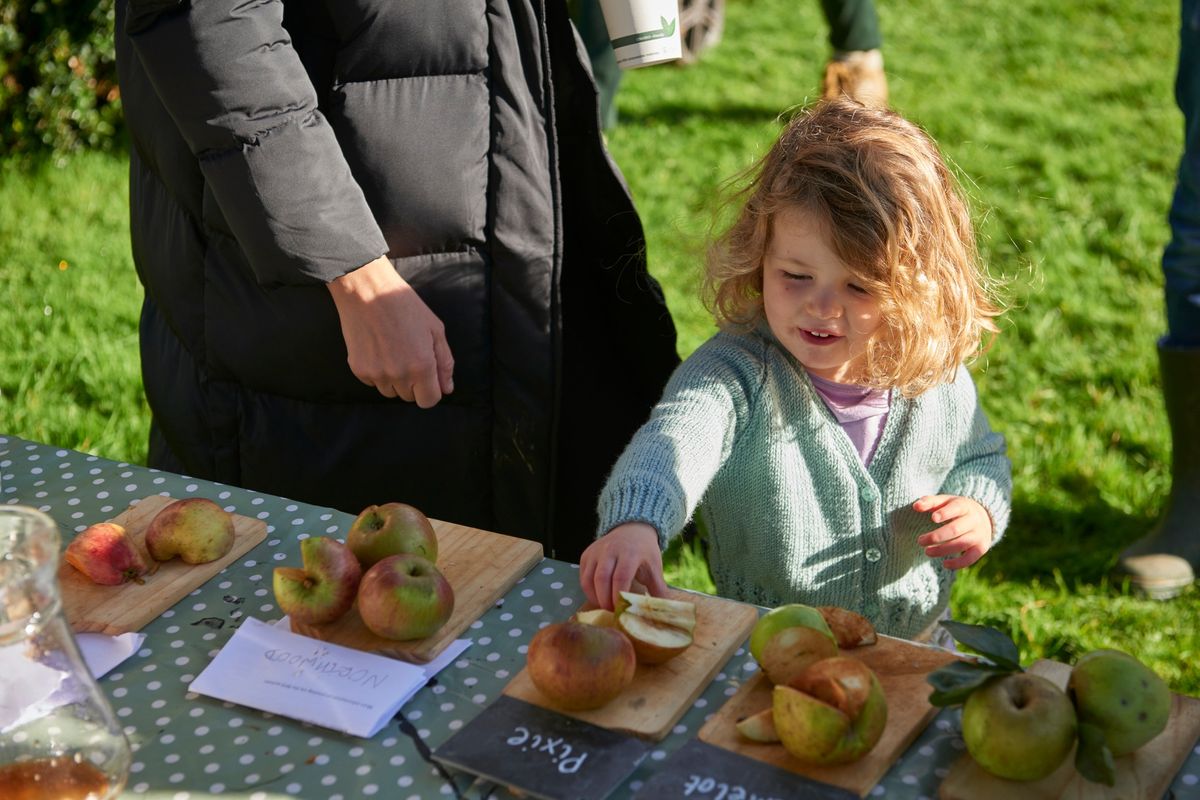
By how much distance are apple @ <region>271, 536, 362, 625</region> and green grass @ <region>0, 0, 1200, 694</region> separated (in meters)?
Answer: 0.95

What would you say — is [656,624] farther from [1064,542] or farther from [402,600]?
[1064,542]

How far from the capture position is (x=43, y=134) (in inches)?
193

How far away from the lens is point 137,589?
1464 mm

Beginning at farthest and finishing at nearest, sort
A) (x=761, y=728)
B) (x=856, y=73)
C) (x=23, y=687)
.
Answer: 1. (x=856, y=73)
2. (x=761, y=728)
3. (x=23, y=687)

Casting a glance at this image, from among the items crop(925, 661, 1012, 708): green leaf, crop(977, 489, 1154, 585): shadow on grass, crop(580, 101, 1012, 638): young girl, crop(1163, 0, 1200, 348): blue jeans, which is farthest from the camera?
crop(977, 489, 1154, 585): shadow on grass

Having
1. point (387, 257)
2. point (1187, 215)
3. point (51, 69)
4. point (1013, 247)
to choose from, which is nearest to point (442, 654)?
point (387, 257)

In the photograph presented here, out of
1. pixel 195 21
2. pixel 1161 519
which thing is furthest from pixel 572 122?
pixel 1161 519

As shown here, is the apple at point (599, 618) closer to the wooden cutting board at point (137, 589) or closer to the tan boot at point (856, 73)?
the wooden cutting board at point (137, 589)

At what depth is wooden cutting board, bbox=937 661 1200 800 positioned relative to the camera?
113cm

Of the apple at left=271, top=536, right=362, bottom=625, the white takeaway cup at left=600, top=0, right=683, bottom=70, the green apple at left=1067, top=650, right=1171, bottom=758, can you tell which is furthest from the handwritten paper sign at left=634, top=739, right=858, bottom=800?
the white takeaway cup at left=600, top=0, right=683, bottom=70

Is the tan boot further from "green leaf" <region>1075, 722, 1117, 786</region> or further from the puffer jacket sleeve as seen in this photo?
"green leaf" <region>1075, 722, 1117, 786</region>

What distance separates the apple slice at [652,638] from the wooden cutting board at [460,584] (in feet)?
0.62

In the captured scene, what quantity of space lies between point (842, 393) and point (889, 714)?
29.9 inches

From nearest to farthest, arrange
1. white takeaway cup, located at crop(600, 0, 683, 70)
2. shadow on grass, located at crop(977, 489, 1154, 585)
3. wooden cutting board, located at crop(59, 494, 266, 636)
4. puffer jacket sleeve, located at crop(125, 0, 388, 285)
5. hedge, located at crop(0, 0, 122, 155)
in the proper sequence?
1. wooden cutting board, located at crop(59, 494, 266, 636)
2. puffer jacket sleeve, located at crop(125, 0, 388, 285)
3. white takeaway cup, located at crop(600, 0, 683, 70)
4. shadow on grass, located at crop(977, 489, 1154, 585)
5. hedge, located at crop(0, 0, 122, 155)
